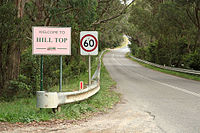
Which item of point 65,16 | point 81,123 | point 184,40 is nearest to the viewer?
point 81,123

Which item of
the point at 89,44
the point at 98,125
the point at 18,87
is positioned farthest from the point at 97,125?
the point at 18,87

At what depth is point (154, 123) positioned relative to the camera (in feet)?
23.1

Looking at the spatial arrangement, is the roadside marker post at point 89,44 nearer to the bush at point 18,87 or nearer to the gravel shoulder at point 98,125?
the gravel shoulder at point 98,125

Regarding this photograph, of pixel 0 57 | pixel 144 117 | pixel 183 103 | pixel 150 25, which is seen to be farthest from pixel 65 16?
pixel 150 25

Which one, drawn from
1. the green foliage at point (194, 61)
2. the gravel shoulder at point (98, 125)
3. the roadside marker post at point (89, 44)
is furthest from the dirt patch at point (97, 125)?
the green foliage at point (194, 61)

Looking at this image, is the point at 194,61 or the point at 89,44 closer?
the point at 89,44

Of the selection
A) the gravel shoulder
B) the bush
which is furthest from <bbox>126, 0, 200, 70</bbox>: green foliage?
the gravel shoulder

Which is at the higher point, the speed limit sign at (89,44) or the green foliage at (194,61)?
the speed limit sign at (89,44)

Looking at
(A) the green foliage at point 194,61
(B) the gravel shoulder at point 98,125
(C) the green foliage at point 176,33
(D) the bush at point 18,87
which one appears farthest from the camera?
(C) the green foliage at point 176,33

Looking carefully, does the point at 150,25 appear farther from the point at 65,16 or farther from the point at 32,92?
the point at 32,92

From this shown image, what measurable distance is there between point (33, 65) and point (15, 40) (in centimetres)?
215

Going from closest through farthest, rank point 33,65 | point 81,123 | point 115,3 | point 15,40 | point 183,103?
point 81,123 → point 183,103 → point 15,40 → point 33,65 → point 115,3

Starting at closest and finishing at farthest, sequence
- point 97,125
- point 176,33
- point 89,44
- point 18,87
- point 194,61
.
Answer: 1. point 97,125
2. point 89,44
3. point 18,87
4. point 194,61
5. point 176,33

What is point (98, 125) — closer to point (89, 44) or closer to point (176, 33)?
point (89, 44)
